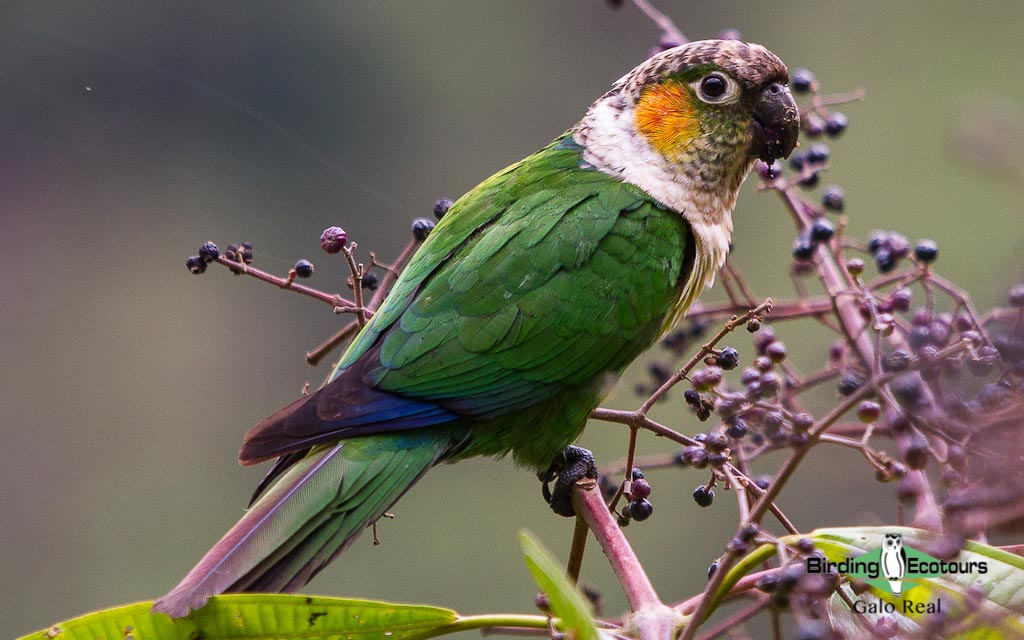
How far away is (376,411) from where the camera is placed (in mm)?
1758

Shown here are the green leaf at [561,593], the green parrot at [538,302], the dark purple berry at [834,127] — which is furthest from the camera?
the dark purple berry at [834,127]

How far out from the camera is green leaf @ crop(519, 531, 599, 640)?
3.29 ft

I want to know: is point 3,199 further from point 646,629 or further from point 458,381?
point 646,629

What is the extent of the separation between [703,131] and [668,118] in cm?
8

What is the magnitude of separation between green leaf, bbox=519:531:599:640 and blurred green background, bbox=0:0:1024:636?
369 cm

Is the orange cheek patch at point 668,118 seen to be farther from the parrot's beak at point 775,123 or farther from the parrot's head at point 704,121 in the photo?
the parrot's beak at point 775,123

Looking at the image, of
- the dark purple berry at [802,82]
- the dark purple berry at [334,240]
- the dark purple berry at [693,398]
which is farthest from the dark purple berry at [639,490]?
the dark purple berry at [802,82]

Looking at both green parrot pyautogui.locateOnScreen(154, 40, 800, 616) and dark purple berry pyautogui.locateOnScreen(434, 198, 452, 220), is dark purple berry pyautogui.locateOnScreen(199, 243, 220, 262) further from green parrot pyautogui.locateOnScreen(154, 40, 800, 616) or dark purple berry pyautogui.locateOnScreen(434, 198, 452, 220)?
dark purple berry pyautogui.locateOnScreen(434, 198, 452, 220)

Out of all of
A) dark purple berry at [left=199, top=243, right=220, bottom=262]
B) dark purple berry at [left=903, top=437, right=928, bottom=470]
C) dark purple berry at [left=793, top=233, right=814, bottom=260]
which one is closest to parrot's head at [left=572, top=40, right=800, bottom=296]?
dark purple berry at [left=793, top=233, right=814, bottom=260]

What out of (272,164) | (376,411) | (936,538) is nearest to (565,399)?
(376,411)

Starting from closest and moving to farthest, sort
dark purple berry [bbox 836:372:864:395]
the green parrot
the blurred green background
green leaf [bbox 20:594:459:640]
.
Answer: green leaf [bbox 20:594:459:640], dark purple berry [bbox 836:372:864:395], the green parrot, the blurred green background

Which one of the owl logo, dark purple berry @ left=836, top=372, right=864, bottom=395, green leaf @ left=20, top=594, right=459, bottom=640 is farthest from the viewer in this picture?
dark purple berry @ left=836, top=372, right=864, bottom=395

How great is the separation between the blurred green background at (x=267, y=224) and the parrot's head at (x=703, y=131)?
2670 mm

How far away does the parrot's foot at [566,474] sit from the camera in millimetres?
1822
